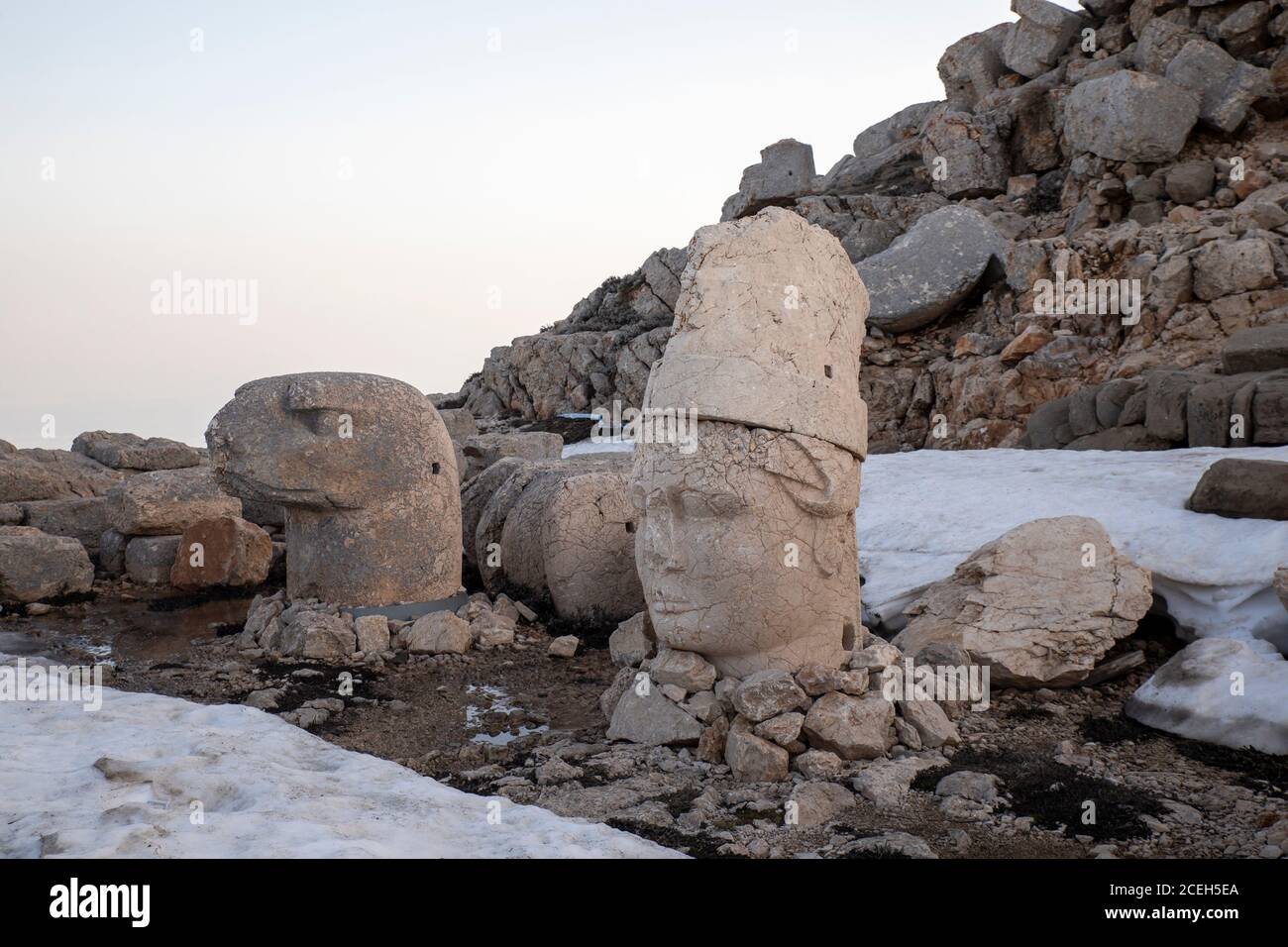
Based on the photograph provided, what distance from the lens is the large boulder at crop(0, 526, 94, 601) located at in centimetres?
839

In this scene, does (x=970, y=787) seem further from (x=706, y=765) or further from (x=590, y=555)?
(x=590, y=555)

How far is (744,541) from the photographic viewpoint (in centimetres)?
498

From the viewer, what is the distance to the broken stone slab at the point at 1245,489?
6266 mm

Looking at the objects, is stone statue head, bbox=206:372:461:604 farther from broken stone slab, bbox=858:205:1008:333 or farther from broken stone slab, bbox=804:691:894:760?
broken stone slab, bbox=858:205:1008:333

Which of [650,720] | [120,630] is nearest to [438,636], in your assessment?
[650,720]

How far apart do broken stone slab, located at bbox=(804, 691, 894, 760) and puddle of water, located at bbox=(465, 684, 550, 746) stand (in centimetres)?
152

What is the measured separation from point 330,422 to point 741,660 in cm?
347

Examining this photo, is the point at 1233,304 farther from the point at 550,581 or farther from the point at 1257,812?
the point at 1257,812

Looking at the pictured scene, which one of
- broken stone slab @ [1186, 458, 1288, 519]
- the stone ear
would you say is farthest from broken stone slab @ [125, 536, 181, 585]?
broken stone slab @ [1186, 458, 1288, 519]

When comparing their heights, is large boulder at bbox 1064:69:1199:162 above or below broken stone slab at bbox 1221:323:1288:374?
above

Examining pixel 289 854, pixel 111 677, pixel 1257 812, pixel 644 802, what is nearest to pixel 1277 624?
pixel 1257 812

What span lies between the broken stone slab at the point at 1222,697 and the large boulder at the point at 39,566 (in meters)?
7.94

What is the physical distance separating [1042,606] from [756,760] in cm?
221

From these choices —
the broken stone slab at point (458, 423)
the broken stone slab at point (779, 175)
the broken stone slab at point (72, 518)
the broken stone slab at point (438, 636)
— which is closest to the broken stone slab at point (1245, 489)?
the broken stone slab at point (438, 636)
